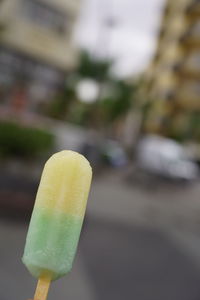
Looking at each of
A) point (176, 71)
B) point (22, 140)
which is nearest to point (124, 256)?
point (22, 140)

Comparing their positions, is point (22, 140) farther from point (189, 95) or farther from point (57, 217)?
point (189, 95)

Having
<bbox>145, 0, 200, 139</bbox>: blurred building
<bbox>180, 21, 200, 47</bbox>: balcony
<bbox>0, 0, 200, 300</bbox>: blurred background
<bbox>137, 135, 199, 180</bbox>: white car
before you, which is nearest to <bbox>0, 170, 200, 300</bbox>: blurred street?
<bbox>0, 0, 200, 300</bbox>: blurred background

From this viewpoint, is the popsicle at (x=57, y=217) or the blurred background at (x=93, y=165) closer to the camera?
the popsicle at (x=57, y=217)

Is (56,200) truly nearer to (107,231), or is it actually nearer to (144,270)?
(144,270)

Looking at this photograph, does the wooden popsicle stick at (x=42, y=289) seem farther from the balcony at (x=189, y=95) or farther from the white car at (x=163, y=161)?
the balcony at (x=189, y=95)

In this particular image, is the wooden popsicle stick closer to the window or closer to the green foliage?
the green foliage

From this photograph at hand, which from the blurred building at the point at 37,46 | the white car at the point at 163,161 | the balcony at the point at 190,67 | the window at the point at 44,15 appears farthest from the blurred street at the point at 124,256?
the balcony at the point at 190,67
